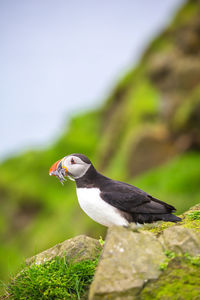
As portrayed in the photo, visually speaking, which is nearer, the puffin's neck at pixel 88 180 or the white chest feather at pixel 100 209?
the white chest feather at pixel 100 209

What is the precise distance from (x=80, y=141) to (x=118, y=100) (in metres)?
4.01

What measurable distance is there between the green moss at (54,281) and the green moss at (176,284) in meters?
1.09

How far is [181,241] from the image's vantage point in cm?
460

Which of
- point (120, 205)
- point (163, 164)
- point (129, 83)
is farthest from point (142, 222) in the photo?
point (129, 83)

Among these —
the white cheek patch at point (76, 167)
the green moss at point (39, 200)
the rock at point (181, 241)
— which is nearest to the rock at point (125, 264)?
the rock at point (181, 241)

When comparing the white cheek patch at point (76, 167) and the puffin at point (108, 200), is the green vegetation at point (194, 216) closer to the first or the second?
the puffin at point (108, 200)

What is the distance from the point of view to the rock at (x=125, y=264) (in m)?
4.10

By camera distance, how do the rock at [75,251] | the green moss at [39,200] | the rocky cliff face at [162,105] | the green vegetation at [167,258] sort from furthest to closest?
1. the green moss at [39,200]
2. the rocky cliff face at [162,105]
3. the rock at [75,251]
4. the green vegetation at [167,258]

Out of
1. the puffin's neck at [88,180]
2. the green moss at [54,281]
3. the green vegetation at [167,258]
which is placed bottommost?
the green vegetation at [167,258]

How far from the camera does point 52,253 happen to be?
5.75 m

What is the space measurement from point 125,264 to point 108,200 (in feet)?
4.17

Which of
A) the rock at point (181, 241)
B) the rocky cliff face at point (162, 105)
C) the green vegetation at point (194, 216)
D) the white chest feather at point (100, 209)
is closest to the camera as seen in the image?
Answer: the rock at point (181, 241)

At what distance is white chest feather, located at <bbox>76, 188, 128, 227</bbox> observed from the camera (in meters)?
5.41

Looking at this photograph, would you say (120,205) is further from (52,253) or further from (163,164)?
(163,164)
